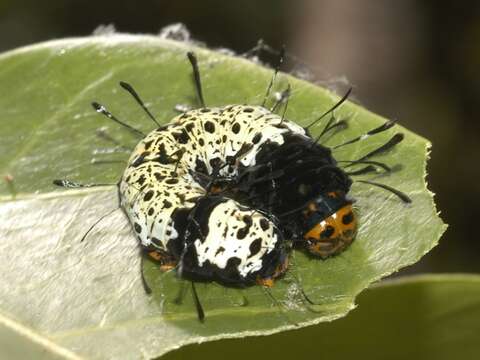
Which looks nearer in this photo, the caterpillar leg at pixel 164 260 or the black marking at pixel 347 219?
the black marking at pixel 347 219

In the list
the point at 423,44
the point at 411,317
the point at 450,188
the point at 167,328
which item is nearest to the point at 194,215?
the point at 167,328

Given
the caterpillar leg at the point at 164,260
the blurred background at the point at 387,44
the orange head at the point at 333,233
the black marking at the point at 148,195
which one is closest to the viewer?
the orange head at the point at 333,233

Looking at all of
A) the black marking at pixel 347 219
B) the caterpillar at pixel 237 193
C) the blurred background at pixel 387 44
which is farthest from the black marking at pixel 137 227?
the blurred background at pixel 387 44

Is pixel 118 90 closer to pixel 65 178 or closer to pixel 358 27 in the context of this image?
pixel 65 178

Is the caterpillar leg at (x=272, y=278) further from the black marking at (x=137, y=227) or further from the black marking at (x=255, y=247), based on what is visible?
the black marking at (x=137, y=227)

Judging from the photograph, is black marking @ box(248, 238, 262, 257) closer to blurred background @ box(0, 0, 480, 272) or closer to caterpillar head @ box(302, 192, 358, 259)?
caterpillar head @ box(302, 192, 358, 259)

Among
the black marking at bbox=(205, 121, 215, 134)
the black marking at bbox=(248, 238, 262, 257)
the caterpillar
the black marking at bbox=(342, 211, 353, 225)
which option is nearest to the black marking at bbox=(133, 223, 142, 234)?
the caterpillar
